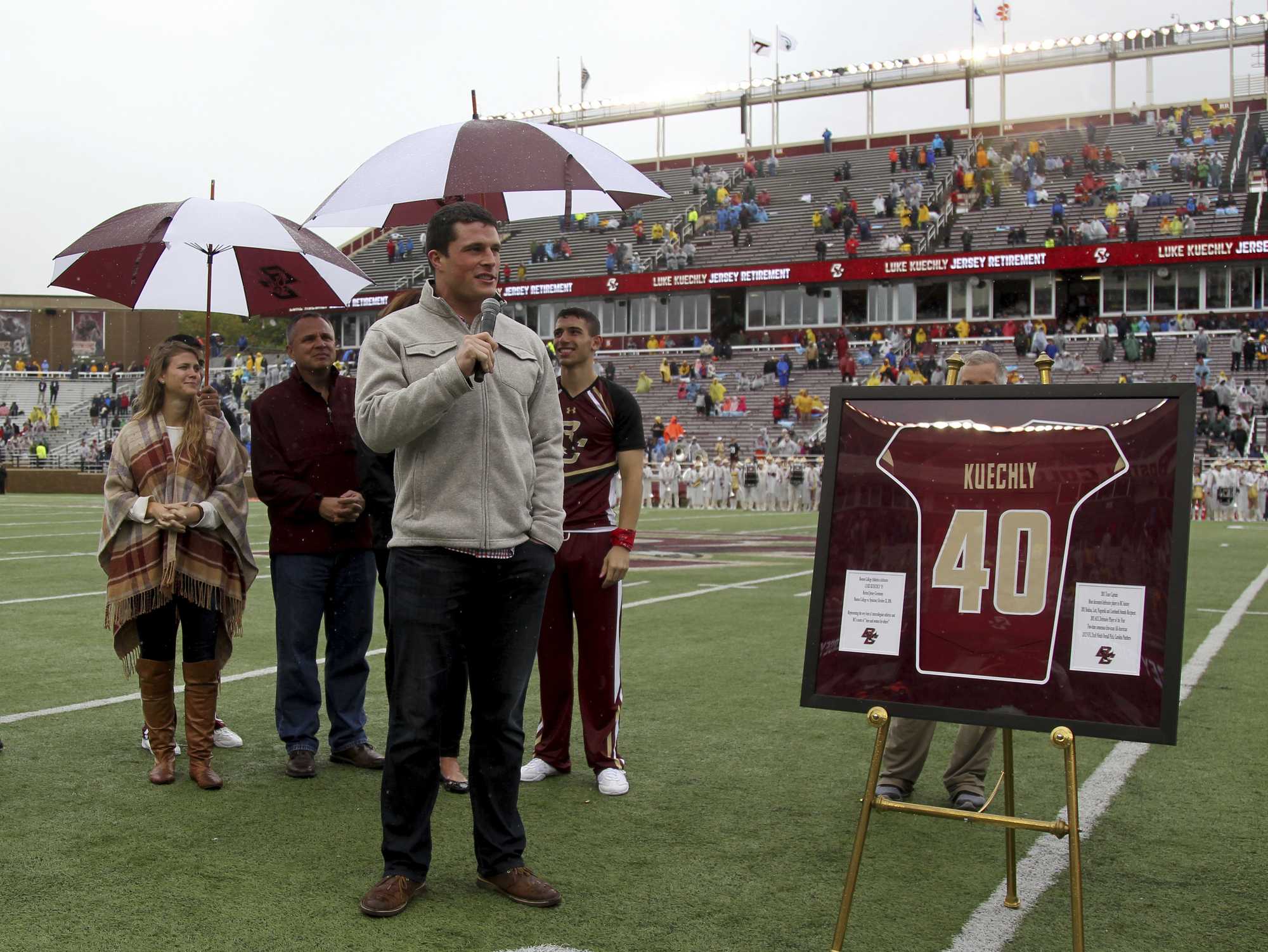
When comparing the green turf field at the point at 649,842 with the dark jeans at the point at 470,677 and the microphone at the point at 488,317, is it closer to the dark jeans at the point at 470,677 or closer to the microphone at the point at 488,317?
the dark jeans at the point at 470,677

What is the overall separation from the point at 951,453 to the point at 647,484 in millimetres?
29799

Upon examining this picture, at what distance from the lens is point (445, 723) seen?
3992 millimetres

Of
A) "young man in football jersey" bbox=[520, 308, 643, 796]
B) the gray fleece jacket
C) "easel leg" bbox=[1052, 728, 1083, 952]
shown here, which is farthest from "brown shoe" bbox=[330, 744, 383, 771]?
"easel leg" bbox=[1052, 728, 1083, 952]

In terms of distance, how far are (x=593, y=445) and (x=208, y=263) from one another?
7.23 ft

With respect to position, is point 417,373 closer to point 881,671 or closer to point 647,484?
point 881,671

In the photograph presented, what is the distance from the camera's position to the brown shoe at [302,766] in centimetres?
526

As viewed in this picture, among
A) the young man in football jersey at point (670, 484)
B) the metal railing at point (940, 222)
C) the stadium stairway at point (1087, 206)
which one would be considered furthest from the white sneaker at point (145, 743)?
the metal railing at point (940, 222)

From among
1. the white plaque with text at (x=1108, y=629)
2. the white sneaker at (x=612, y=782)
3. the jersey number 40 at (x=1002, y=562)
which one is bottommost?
the white sneaker at (x=612, y=782)

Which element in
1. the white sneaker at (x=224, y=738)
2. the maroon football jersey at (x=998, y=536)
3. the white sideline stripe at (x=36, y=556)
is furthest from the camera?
the white sideline stripe at (x=36, y=556)

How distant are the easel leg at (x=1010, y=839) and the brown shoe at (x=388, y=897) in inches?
66.6

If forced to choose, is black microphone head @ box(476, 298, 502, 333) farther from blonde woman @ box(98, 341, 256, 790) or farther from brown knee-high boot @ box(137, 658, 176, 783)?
brown knee-high boot @ box(137, 658, 176, 783)

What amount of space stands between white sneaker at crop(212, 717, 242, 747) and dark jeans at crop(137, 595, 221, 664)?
0.68 meters

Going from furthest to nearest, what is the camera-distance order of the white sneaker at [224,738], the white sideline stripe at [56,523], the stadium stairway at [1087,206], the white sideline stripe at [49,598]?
the stadium stairway at [1087,206] → the white sideline stripe at [56,523] → the white sideline stripe at [49,598] → the white sneaker at [224,738]

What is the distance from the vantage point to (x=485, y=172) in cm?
537
